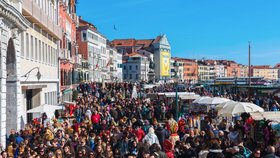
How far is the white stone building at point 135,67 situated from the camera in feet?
511

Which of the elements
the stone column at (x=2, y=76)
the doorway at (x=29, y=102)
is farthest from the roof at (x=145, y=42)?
the stone column at (x=2, y=76)

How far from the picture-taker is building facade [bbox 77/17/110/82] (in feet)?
279

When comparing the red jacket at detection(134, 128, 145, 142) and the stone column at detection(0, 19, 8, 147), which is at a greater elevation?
the stone column at detection(0, 19, 8, 147)

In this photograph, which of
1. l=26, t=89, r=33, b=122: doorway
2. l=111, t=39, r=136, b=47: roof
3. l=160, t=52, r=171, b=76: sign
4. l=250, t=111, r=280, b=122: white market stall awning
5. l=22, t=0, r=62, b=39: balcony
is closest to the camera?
l=250, t=111, r=280, b=122: white market stall awning

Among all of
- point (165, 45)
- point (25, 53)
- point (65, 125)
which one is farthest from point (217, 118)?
point (165, 45)

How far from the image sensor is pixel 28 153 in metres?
13.4

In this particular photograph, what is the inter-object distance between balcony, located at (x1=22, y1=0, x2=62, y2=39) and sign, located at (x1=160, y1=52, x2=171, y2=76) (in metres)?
136

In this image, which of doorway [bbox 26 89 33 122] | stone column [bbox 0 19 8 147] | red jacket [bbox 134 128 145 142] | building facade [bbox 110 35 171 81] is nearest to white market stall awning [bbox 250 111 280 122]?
red jacket [bbox 134 128 145 142]

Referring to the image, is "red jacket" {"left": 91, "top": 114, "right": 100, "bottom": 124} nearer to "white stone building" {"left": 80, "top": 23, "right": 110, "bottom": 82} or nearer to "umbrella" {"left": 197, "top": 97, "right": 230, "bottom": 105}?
"umbrella" {"left": 197, "top": 97, "right": 230, "bottom": 105}

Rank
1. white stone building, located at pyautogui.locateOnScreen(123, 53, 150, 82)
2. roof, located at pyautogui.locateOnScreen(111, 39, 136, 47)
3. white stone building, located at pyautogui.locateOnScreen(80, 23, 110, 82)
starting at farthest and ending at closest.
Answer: roof, located at pyautogui.locateOnScreen(111, 39, 136, 47)
white stone building, located at pyautogui.locateOnScreen(123, 53, 150, 82)
white stone building, located at pyautogui.locateOnScreen(80, 23, 110, 82)

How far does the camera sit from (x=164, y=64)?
570 ft

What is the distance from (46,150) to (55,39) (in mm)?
23760

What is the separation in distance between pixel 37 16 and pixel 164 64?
147510 millimetres

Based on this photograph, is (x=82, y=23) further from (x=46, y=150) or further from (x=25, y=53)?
(x=46, y=150)
